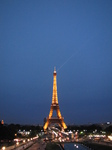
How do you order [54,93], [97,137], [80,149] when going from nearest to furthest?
[80,149]
[97,137]
[54,93]

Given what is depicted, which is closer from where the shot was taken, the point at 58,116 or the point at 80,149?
the point at 80,149

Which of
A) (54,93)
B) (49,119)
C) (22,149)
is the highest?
(54,93)

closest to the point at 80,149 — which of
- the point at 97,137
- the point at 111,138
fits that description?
the point at 111,138

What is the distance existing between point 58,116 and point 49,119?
290 cm

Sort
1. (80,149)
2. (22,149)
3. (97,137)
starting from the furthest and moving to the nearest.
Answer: (97,137) < (80,149) < (22,149)

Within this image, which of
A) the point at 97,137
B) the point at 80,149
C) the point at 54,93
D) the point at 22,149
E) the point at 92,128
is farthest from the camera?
the point at 92,128

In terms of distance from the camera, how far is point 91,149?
44.0 meters

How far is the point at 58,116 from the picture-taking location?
83750 mm

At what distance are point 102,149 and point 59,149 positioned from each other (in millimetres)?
6934

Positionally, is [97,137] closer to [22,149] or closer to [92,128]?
[22,149]

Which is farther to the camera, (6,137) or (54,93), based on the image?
(54,93)

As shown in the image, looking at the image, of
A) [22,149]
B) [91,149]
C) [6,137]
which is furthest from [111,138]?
[22,149]

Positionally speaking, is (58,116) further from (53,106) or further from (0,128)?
(0,128)

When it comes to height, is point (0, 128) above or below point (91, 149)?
above
